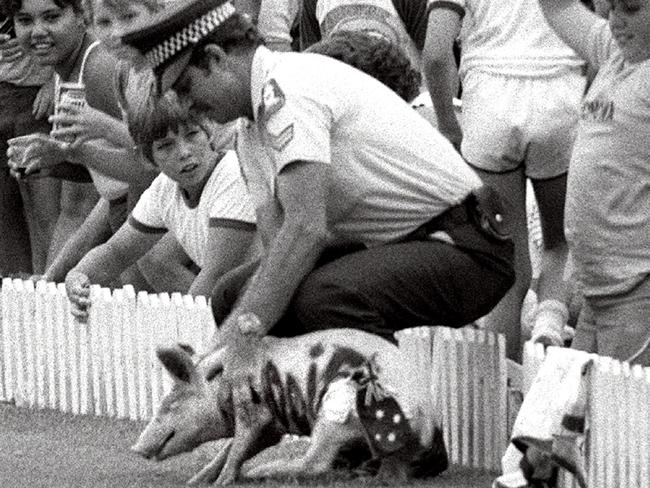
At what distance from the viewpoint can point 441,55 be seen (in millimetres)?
9109

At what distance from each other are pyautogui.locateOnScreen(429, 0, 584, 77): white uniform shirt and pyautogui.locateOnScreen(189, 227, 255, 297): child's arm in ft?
3.78

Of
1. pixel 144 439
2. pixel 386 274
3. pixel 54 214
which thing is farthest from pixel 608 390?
pixel 54 214

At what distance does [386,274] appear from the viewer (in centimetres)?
719

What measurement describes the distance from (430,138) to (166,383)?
196 centimetres

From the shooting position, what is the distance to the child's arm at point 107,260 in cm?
922

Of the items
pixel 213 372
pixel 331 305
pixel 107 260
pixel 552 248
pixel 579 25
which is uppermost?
pixel 579 25

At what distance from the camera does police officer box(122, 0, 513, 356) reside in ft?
23.1

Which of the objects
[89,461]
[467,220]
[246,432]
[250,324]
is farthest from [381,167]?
[89,461]

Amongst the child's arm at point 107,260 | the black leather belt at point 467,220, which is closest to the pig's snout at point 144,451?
the black leather belt at point 467,220

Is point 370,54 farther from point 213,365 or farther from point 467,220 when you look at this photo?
point 213,365

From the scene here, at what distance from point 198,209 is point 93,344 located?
79 cm

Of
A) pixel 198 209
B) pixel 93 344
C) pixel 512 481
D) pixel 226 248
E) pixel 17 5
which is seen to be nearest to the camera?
pixel 512 481

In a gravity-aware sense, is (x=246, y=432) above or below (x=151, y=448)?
above

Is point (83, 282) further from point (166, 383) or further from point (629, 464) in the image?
point (629, 464)
